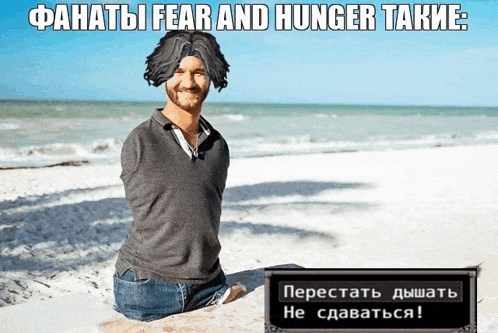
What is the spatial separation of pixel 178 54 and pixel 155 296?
114cm

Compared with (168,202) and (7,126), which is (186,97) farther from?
(7,126)

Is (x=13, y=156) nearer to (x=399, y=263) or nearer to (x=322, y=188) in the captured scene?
(x=322, y=188)

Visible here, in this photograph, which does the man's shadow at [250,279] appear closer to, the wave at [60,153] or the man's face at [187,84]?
the man's face at [187,84]

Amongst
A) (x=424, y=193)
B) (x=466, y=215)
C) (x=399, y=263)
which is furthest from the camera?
(x=424, y=193)

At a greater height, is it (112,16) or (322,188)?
(112,16)

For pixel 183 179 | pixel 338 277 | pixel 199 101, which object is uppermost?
pixel 199 101

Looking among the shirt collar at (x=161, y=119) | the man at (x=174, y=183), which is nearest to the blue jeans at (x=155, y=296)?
the man at (x=174, y=183)

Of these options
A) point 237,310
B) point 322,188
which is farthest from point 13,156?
point 237,310

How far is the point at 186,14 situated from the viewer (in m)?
6.05

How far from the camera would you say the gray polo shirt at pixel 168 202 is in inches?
93.5

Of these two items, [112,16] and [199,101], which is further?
[112,16]

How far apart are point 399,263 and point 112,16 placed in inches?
161

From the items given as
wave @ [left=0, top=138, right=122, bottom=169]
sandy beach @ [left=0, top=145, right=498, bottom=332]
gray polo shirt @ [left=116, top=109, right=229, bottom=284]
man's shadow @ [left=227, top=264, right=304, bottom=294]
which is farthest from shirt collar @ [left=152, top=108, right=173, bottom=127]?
wave @ [left=0, top=138, right=122, bottom=169]

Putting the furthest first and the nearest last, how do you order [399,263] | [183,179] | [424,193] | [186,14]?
[424,193] < [186,14] < [399,263] < [183,179]
